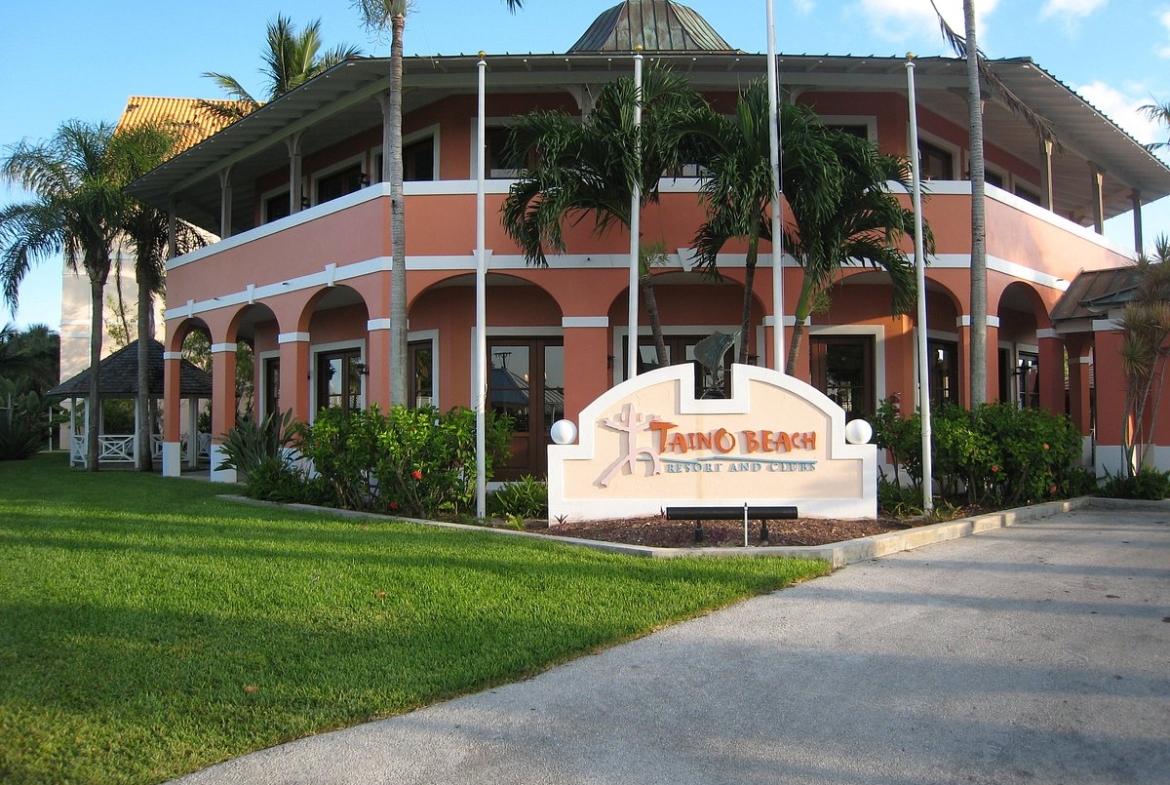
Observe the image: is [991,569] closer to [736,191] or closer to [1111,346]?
[736,191]

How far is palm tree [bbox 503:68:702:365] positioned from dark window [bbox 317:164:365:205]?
6626mm

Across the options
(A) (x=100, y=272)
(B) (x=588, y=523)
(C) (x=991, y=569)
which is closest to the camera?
(C) (x=991, y=569)

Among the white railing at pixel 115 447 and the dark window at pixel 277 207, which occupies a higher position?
the dark window at pixel 277 207

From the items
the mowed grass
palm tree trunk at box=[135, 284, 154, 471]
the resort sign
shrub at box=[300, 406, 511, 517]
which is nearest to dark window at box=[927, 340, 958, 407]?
the resort sign

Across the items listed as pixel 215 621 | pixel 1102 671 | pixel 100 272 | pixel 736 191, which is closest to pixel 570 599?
pixel 215 621

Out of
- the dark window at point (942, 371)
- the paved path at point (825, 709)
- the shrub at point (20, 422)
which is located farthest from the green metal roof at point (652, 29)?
the shrub at point (20, 422)

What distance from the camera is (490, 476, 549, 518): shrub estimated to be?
11.0 metres

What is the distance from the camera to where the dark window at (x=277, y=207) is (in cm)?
1981

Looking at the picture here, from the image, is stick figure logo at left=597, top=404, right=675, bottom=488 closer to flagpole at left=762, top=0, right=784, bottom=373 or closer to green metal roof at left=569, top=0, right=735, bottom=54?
flagpole at left=762, top=0, right=784, bottom=373

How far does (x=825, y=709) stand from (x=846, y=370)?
38.2ft

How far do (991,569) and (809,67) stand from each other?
8224mm

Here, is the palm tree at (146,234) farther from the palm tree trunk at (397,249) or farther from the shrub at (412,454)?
the shrub at (412,454)

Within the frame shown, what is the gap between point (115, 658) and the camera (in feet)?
16.4

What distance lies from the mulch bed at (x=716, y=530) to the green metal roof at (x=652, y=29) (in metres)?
10.4
